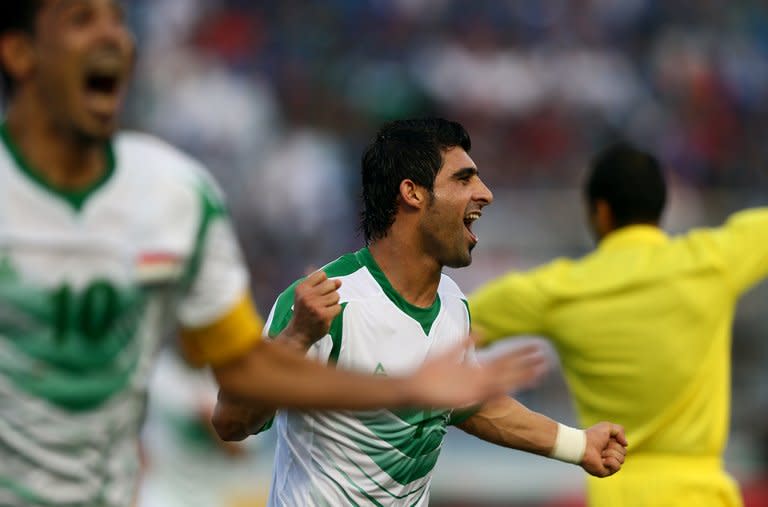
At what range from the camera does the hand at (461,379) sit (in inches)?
121

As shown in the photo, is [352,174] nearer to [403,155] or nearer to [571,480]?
[571,480]

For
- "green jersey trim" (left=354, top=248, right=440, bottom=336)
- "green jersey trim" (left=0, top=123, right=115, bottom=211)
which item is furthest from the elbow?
"green jersey trim" (left=0, top=123, right=115, bottom=211)

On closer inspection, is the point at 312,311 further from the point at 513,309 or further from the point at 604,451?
the point at 513,309

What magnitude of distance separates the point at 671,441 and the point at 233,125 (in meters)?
9.19

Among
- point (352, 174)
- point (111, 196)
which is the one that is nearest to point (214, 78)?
point (352, 174)

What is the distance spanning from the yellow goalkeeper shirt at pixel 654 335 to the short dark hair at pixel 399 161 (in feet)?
3.51

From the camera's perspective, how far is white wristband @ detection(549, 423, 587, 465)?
15.9 feet

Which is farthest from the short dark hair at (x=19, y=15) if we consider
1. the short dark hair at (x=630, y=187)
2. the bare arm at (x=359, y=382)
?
the short dark hair at (x=630, y=187)

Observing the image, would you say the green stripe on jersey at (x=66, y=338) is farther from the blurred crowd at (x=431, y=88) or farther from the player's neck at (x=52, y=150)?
the blurred crowd at (x=431, y=88)

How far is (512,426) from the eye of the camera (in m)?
4.96

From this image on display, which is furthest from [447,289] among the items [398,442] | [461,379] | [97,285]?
[97,285]

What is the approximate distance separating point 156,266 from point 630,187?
351 cm

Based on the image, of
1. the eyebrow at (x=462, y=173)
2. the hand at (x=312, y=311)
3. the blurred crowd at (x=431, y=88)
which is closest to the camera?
the hand at (x=312, y=311)

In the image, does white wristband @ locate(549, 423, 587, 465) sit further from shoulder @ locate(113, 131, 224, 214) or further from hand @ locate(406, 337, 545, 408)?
shoulder @ locate(113, 131, 224, 214)
